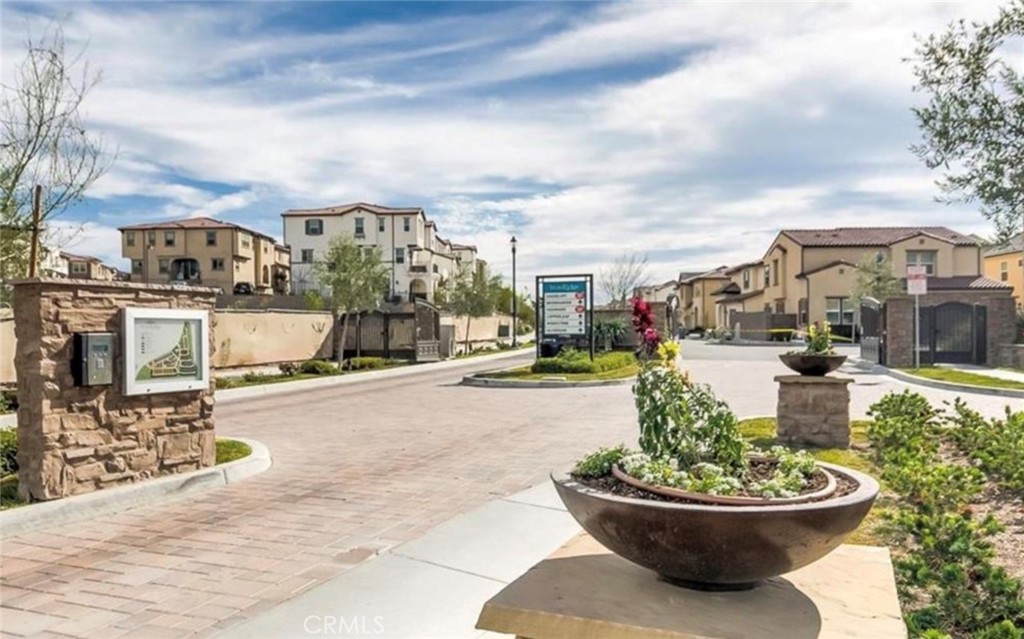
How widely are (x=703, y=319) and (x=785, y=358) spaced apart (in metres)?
71.1

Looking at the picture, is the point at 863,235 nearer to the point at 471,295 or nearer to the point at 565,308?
the point at 471,295

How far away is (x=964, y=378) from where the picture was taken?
1873 cm

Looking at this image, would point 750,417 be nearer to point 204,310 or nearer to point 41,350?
point 204,310

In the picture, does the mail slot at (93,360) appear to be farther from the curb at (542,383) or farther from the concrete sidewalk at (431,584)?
the curb at (542,383)

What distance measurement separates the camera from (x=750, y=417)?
1227 cm

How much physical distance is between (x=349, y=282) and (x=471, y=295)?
1695 centimetres

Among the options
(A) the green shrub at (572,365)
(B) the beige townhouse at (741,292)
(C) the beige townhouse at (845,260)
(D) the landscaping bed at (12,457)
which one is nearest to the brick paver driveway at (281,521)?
(D) the landscaping bed at (12,457)

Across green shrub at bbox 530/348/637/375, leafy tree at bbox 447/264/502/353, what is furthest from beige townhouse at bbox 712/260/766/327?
green shrub at bbox 530/348/637/375

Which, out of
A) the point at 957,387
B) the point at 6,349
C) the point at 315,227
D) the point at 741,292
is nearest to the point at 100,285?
the point at 6,349

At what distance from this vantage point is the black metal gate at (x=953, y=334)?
23.9m

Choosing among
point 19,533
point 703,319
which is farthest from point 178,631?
point 703,319

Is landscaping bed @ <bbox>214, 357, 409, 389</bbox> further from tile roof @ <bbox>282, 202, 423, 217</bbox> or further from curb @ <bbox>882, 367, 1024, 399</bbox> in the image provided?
tile roof @ <bbox>282, 202, 423, 217</bbox>

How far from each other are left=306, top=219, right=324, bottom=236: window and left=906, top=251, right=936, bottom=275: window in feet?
159

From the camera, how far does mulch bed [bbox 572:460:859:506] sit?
275 cm
